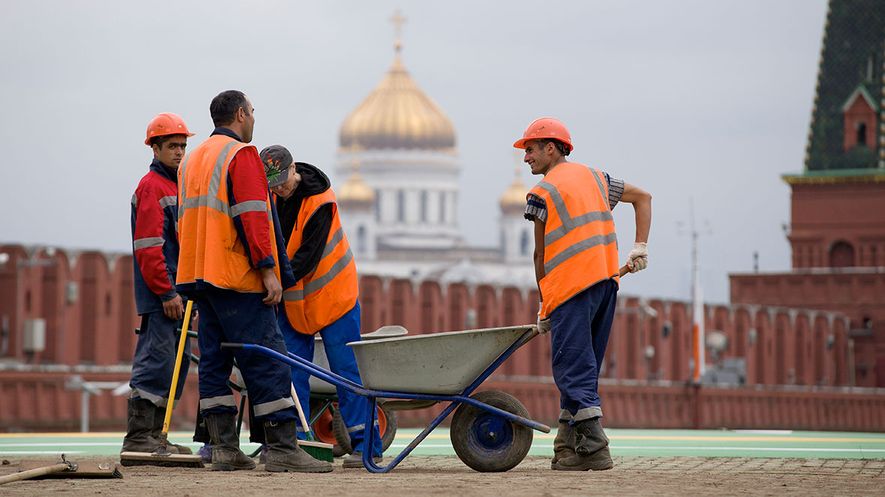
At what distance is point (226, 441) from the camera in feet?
28.6

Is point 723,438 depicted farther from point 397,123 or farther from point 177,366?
point 397,123

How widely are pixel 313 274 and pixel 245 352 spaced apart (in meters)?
0.79

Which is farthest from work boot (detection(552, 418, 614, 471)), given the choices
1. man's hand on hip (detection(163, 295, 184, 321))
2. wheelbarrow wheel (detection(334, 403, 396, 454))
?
man's hand on hip (detection(163, 295, 184, 321))

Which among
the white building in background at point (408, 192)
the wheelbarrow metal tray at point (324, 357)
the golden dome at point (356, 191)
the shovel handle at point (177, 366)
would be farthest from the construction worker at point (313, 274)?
the golden dome at point (356, 191)

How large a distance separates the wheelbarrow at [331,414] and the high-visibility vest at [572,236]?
0.97m

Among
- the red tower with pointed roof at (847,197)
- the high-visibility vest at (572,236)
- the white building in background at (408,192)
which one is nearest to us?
the high-visibility vest at (572,236)

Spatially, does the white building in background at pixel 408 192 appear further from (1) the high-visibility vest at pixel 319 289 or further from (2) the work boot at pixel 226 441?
(2) the work boot at pixel 226 441

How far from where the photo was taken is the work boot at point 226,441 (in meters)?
8.67

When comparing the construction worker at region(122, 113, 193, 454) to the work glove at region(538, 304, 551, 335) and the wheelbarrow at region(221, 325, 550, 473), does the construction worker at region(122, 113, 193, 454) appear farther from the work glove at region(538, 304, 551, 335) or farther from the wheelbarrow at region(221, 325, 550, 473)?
the work glove at region(538, 304, 551, 335)

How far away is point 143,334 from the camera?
9.30 meters

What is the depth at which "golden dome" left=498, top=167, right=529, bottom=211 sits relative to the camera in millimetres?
162750

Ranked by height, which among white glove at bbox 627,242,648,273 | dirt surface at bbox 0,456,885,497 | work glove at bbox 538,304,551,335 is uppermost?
white glove at bbox 627,242,648,273

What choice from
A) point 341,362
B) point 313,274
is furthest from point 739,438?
point 313,274

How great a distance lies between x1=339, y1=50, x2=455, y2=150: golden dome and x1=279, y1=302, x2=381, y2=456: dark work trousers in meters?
152
